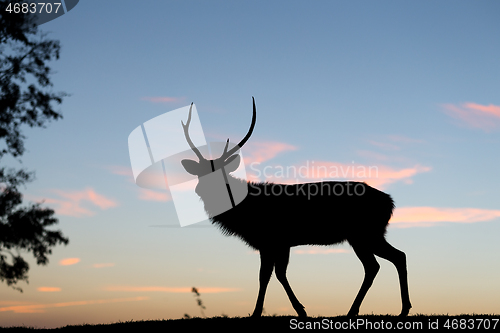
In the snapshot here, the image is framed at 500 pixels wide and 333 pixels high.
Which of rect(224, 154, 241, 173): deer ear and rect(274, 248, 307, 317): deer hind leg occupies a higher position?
rect(224, 154, 241, 173): deer ear

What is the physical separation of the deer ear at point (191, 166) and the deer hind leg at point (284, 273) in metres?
2.55

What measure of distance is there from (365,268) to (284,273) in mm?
1609

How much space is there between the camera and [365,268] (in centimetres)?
990

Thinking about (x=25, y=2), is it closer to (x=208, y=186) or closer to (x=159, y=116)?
(x=159, y=116)

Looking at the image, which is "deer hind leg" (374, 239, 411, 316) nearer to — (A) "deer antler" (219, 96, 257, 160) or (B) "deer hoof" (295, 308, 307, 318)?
(B) "deer hoof" (295, 308, 307, 318)

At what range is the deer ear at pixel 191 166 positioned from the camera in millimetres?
10789

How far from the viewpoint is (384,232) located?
10.4 m

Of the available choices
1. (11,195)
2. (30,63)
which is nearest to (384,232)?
(11,195)

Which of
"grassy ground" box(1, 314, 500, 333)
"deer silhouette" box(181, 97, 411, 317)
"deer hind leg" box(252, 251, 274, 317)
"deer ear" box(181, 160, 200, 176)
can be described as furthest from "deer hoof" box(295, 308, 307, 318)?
"deer ear" box(181, 160, 200, 176)

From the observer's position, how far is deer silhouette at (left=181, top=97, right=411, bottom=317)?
387 inches

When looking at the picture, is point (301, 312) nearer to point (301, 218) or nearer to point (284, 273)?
point (284, 273)

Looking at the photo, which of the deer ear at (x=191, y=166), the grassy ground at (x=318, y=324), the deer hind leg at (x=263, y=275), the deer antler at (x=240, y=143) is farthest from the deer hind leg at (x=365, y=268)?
the deer ear at (x=191, y=166)

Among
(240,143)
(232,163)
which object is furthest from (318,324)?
(240,143)

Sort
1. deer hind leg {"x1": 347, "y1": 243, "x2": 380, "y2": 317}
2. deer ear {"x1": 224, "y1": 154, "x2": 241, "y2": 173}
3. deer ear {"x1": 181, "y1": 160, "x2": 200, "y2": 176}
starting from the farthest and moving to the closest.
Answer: deer ear {"x1": 224, "y1": 154, "x2": 241, "y2": 173}, deer ear {"x1": 181, "y1": 160, "x2": 200, "y2": 176}, deer hind leg {"x1": 347, "y1": 243, "x2": 380, "y2": 317}
